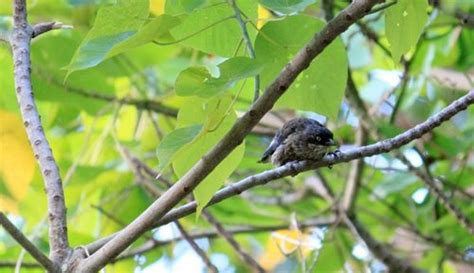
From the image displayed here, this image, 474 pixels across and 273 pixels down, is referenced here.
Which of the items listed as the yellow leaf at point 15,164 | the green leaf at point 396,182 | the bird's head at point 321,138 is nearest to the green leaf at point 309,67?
the bird's head at point 321,138

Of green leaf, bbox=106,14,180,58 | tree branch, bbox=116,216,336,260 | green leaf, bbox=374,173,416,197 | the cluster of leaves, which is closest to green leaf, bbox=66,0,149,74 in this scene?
green leaf, bbox=106,14,180,58

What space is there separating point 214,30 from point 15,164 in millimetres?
456

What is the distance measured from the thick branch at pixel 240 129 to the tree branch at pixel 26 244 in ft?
0.11

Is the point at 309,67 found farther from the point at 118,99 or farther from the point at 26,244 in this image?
the point at 118,99

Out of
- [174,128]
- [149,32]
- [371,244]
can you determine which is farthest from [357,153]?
[371,244]

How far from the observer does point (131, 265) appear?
4.88ft

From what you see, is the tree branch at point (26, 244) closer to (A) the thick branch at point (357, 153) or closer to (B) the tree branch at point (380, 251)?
(A) the thick branch at point (357, 153)

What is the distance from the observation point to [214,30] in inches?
29.8

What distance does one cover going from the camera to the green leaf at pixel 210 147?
2.22 ft

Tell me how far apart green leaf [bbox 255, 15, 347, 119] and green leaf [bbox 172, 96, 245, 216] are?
0.06 meters

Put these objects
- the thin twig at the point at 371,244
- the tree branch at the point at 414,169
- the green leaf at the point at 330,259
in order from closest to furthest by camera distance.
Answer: the tree branch at the point at 414,169, the thin twig at the point at 371,244, the green leaf at the point at 330,259

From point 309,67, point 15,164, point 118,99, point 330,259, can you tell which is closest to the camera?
point 309,67

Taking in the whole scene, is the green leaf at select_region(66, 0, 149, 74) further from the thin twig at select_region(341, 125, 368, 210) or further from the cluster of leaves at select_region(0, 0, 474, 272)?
the thin twig at select_region(341, 125, 368, 210)

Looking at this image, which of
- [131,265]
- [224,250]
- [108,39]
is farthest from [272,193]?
[108,39]
